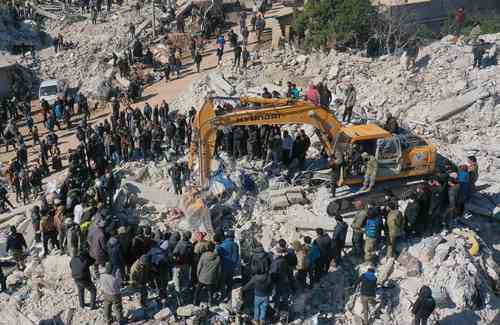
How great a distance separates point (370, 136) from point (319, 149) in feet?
11.9

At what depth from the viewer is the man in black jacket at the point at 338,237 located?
1233 cm

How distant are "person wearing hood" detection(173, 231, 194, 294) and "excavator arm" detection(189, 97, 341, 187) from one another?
10.8 ft

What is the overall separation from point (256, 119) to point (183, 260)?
178 inches

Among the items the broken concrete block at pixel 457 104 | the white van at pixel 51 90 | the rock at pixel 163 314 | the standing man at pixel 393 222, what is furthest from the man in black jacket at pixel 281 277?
the white van at pixel 51 90

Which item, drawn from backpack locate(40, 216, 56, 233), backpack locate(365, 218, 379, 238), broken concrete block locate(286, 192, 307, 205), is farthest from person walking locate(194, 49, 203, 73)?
backpack locate(365, 218, 379, 238)

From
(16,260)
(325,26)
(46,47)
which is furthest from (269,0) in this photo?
(16,260)

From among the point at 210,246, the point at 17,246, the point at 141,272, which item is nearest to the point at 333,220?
the point at 210,246

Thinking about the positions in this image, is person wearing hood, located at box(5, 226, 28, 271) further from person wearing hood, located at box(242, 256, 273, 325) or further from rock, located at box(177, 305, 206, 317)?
person wearing hood, located at box(242, 256, 273, 325)

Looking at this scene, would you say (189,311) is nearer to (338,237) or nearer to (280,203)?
(338,237)

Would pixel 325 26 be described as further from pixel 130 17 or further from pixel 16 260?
pixel 16 260

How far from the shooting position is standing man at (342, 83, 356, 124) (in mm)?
18734

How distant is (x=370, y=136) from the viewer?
14.7 m

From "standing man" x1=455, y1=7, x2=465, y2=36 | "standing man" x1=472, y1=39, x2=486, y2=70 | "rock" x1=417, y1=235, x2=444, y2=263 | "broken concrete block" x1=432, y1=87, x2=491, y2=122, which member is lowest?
"rock" x1=417, y1=235, x2=444, y2=263

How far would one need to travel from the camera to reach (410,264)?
41.7ft
